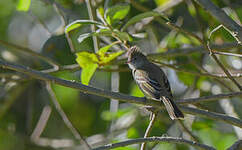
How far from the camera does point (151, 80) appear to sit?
430 cm

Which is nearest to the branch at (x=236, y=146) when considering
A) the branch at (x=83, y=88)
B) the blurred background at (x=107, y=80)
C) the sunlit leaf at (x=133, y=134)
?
the branch at (x=83, y=88)

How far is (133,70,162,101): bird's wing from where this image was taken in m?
3.87

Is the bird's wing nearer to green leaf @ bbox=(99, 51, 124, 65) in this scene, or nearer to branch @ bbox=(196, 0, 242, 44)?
green leaf @ bbox=(99, 51, 124, 65)

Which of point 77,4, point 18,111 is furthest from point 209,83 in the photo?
point 18,111

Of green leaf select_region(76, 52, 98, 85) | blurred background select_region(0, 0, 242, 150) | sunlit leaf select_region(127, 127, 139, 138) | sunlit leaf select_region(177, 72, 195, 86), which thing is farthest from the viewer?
sunlit leaf select_region(177, 72, 195, 86)

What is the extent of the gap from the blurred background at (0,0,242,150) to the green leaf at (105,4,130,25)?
9.5 inches

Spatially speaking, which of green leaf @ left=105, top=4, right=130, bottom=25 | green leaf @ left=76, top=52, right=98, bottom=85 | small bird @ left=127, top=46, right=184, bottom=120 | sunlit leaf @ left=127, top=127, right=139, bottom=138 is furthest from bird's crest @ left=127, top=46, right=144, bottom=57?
sunlit leaf @ left=127, top=127, right=139, bottom=138

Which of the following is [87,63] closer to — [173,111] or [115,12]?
[115,12]

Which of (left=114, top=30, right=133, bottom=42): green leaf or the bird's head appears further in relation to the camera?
the bird's head

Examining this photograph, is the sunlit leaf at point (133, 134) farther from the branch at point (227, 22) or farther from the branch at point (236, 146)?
the branch at point (227, 22)

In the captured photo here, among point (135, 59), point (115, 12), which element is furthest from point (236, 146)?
point (135, 59)

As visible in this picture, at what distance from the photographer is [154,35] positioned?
209 inches

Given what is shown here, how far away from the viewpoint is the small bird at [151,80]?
3.55 metres

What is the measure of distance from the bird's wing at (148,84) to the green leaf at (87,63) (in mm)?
628
